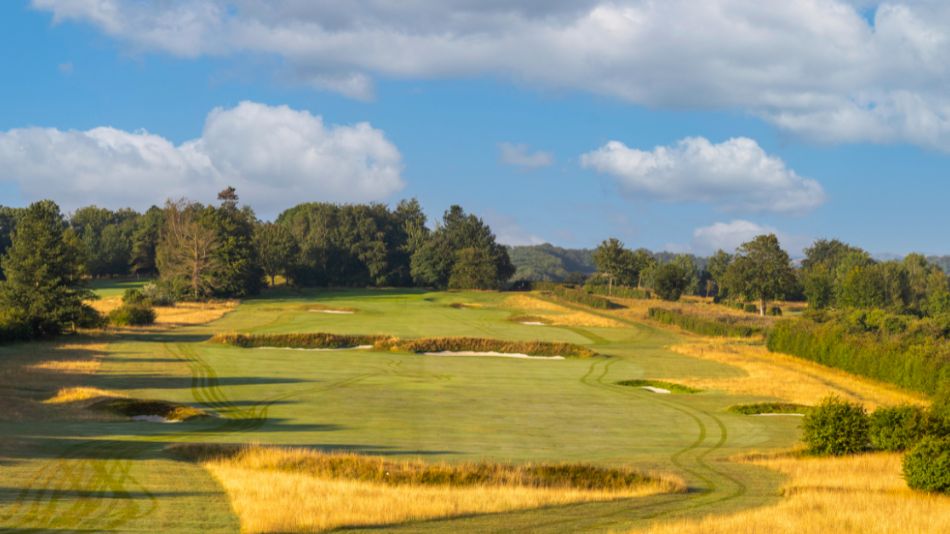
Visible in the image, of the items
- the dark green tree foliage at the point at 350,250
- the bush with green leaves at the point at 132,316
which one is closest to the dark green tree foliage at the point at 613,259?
the dark green tree foliage at the point at 350,250

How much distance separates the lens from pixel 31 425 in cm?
3462

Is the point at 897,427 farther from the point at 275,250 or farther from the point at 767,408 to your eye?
the point at 275,250

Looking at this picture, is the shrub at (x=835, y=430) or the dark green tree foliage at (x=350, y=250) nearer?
the shrub at (x=835, y=430)

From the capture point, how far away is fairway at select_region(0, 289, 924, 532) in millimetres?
21609

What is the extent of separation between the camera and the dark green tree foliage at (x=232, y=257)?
427 ft

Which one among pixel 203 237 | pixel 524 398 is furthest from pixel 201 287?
pixel 524 398

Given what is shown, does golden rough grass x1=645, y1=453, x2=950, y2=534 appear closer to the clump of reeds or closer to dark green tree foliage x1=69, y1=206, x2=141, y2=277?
the clump of reeds

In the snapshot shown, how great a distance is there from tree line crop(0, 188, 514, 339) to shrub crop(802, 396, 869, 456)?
65.6m

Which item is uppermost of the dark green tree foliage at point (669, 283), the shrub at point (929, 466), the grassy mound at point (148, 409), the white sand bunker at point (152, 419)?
the dark green tree foliage at point (669, 283)

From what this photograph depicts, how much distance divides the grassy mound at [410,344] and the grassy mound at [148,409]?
34.2 metres

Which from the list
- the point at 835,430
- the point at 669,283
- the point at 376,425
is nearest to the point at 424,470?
the point at 376,425

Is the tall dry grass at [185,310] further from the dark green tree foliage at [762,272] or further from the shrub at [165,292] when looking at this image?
the dark green tree foliage at [762,272]

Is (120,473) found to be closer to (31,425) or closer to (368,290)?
(31,425)

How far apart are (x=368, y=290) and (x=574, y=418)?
116530 mm
